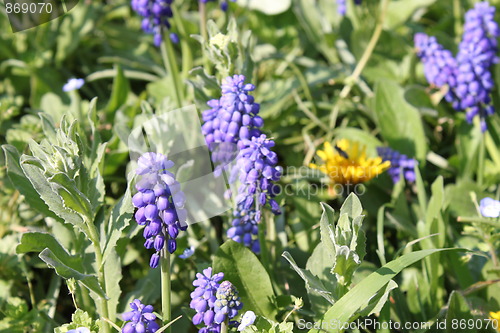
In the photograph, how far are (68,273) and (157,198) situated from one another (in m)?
0.49

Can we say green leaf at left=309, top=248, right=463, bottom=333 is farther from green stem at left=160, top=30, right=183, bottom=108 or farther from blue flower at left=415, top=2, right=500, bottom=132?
green stem at left=160, top=30, right=183, bottom=108

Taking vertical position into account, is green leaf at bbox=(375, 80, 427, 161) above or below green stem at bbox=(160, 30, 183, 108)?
below

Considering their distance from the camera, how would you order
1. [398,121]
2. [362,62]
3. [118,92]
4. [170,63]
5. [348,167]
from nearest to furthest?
[348,167]
[170,63]
[398,121]
[118,92]
[362,62]

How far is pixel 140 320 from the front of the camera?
2232mm

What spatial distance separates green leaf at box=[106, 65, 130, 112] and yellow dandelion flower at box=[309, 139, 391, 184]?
143 cm

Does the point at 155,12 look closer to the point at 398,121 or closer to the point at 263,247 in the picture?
the point at 263,247

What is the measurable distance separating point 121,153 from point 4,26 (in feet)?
5.91

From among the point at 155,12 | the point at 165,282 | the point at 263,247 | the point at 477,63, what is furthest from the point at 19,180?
the point at 477,63

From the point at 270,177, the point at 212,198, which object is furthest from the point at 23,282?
the point at 270,177

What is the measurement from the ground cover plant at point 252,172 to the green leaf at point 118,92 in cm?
1

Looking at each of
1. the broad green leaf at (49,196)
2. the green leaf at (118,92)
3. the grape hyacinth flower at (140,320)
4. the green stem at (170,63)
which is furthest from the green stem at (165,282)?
the green leaf at (118,92)

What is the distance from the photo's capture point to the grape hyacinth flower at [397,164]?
3.53m

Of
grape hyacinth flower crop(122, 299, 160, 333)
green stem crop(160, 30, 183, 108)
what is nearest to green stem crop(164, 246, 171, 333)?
grape hyacinth flower crop(122, 299, 160, 333)

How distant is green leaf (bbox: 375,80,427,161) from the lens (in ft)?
12.2
